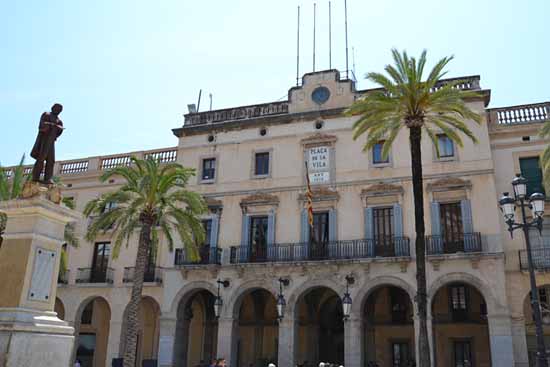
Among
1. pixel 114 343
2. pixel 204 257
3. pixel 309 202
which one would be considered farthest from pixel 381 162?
pixel 114 343

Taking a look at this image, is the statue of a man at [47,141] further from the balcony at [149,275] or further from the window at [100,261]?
the window at [100,261]

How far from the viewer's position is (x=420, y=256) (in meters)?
17.6

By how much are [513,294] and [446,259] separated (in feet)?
9.79

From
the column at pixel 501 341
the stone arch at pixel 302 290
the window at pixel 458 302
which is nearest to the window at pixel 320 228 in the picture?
the stone arch at pixel 302 290

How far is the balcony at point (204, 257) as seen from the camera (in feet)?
86.7

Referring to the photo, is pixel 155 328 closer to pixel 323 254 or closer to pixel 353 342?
pixel 323 254

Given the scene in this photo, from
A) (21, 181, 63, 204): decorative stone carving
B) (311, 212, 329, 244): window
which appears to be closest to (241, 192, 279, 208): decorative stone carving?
(311, 212, 329, 244): window

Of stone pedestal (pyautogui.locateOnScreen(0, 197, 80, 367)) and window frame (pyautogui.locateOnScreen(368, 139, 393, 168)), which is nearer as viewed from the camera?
stone pedestal (pyautogui.locateOnScreen(0, 197, 80, 367))

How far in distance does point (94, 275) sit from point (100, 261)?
98 centimetres

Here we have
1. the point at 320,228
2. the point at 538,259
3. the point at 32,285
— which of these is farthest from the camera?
the point at 320,228

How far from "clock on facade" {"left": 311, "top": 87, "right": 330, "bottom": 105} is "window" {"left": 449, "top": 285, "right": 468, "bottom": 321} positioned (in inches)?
444

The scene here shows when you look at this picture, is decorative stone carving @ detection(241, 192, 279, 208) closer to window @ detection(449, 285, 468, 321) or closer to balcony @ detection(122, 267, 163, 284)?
balcony @ detection(122, 267, 163, 284)

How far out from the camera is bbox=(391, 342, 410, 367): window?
25.8m

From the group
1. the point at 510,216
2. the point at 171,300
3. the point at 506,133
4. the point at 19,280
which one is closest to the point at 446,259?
the point at 506,133
